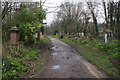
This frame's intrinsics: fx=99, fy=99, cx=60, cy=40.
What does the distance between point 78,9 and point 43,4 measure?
16.6 m

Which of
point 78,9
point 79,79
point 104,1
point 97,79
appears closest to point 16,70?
point 79,79

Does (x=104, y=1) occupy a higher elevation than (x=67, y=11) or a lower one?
lower

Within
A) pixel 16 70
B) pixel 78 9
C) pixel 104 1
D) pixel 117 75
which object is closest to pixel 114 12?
pixel 104 1

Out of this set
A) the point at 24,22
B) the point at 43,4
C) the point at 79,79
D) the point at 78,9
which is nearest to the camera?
the point at 79,79

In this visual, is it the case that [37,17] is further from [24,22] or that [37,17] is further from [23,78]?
[23,78]

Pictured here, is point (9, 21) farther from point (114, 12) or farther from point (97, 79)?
point (114, 12)

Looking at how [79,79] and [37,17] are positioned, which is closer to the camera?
[79,79]

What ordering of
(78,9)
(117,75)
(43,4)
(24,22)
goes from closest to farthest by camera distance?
1. (117,75)
2. (24,22)
3. (43,4)
4. (78,9)

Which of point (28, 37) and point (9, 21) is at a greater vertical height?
point (9, 21)

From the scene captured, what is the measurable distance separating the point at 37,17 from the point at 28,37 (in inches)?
100

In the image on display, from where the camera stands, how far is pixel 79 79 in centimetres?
383

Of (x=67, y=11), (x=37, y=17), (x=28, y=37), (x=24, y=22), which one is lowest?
(x=28, y=37)

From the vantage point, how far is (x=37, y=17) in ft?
37.7

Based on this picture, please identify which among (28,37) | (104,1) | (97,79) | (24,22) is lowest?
(97,79)
